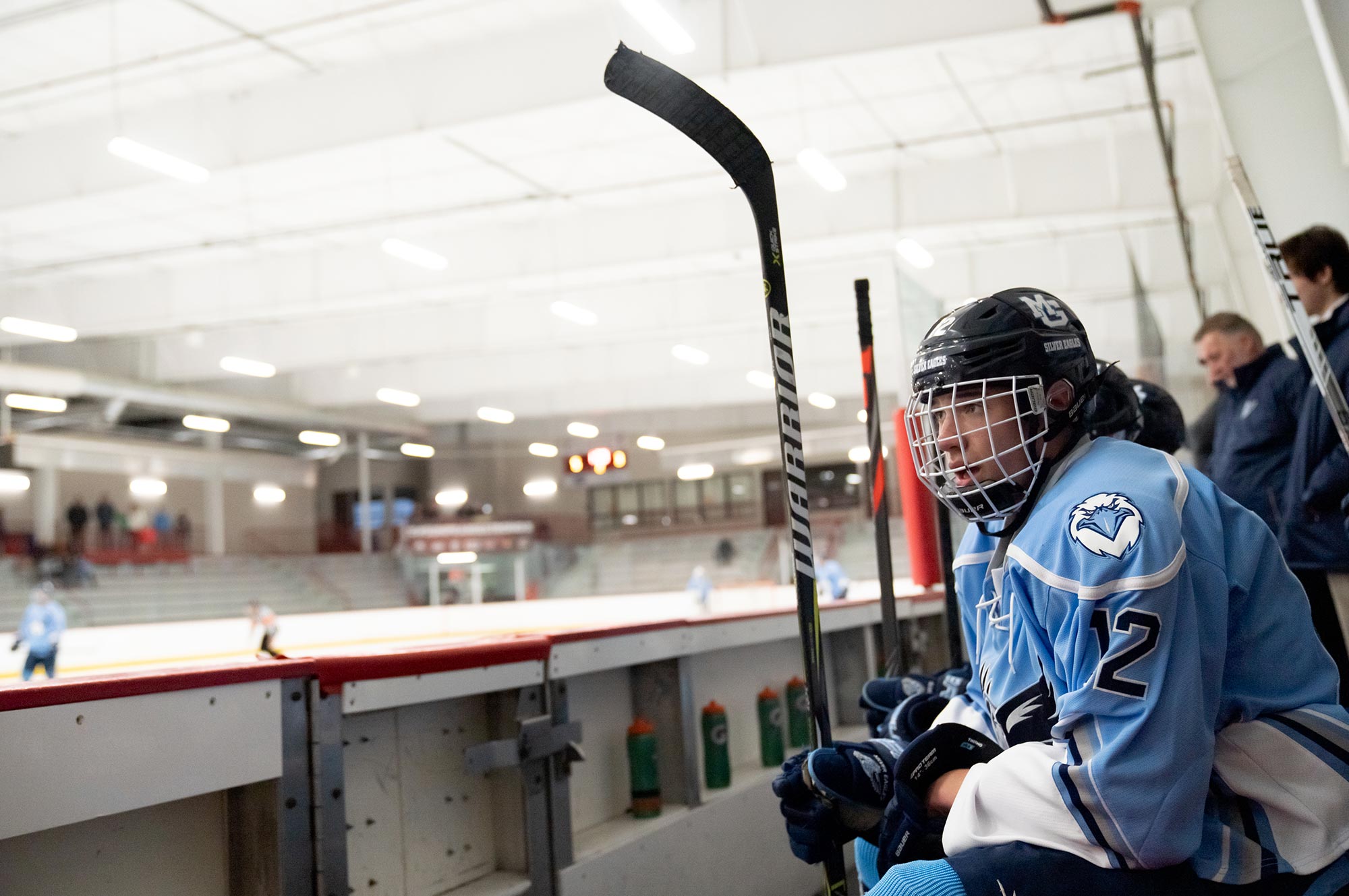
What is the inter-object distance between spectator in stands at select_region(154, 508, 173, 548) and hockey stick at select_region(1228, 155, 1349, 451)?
20586 mm

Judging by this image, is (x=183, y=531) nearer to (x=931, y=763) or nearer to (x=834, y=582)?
(x=834, y=582)

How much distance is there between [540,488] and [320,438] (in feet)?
18.9

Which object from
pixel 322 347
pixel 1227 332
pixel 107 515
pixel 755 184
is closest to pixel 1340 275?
pixel 1227 332

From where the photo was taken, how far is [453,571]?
19.5m

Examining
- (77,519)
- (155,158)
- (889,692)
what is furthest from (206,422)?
(889,692)

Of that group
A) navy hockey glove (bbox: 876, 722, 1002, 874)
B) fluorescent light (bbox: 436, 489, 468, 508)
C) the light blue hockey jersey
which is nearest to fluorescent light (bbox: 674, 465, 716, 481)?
fluorescent light (bbox: 436, 489, 468, 508)

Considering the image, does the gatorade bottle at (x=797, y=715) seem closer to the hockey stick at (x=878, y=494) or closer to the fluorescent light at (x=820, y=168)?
the hockey stick at (x=878, y=494)

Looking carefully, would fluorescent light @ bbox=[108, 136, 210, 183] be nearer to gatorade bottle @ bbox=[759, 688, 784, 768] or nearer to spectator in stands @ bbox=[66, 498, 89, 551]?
gatorade bottle @ bbox=[759, 688, 784, 768]

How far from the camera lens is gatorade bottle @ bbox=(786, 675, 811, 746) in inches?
148

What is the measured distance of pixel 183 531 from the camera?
20.8 metres

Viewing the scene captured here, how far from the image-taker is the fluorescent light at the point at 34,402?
16641 millimetres

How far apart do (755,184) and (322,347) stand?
15.3 metres

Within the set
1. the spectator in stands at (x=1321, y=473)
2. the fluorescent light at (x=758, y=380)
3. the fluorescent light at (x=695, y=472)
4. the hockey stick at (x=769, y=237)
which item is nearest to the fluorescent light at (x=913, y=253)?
the fluorescent light at (x=758, y=380)

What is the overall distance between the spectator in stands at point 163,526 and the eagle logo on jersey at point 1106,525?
21.1 metres
